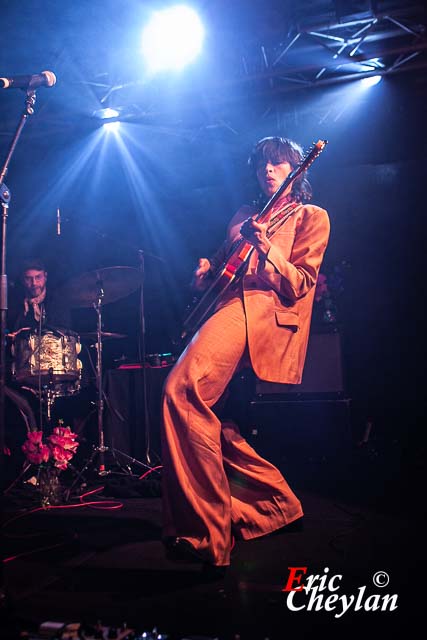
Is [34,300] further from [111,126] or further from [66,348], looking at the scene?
[111,126]

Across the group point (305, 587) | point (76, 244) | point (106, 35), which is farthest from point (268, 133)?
point (305, 587)

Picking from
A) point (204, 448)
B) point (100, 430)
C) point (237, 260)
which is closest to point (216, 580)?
point (204, 448)

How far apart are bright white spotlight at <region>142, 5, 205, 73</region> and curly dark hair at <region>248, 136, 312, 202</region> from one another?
3659mm

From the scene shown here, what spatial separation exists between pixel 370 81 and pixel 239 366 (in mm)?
5382

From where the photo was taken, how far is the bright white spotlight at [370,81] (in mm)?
6795

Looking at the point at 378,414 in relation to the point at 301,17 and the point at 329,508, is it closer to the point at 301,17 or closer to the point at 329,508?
the point at 329,508

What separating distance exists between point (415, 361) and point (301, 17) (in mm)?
4484

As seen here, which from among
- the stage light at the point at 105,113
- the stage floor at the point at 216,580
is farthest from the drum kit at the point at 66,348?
the stage light at the point at 105,113

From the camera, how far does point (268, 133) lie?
792 cm

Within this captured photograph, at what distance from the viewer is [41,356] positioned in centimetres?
598

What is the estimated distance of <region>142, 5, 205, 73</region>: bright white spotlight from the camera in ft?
20.3

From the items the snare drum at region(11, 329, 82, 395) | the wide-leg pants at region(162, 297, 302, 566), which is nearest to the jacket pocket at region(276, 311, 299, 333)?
the wide-leg pants at region(162, 297, 302, 566)

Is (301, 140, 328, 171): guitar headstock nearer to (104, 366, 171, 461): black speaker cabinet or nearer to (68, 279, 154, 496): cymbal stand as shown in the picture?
(68, 279, 154, 496): cymbal stand

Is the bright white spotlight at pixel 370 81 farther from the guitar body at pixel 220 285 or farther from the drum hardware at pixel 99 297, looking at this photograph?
the guitar body at pixel 220 285
